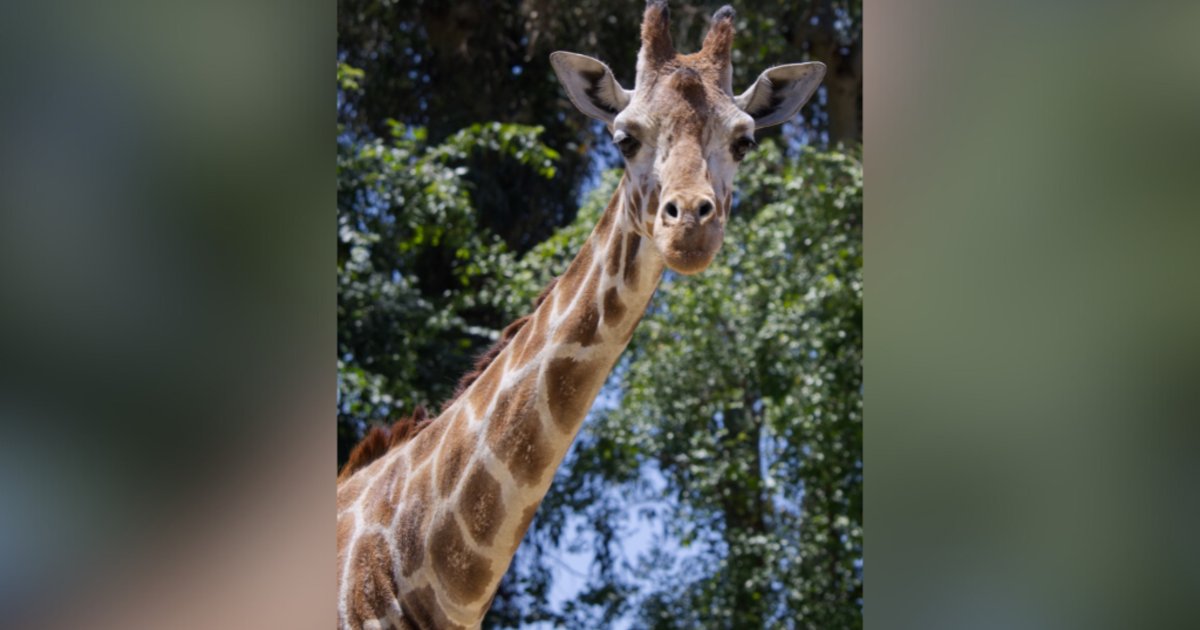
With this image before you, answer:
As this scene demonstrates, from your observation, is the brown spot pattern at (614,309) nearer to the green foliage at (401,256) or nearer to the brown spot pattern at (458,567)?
the brown spot pattern at (458,567)

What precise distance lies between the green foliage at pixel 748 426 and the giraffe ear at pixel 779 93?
123 inches

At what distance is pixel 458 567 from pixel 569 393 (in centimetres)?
46

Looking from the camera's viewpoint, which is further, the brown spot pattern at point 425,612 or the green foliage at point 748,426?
the green foliage at point 748,426

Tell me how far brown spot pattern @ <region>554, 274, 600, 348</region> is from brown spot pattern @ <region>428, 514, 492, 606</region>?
1.56 ft

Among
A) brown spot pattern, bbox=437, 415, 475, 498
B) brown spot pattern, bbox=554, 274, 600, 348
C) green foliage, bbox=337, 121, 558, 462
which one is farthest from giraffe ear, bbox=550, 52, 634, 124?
green foliage, bbox=337, 121, 558, 462

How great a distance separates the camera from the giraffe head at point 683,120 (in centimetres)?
193

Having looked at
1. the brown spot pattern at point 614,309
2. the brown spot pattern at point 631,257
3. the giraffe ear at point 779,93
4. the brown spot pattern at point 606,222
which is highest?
the giraffe ear at point 779,93

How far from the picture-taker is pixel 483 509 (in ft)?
7.25

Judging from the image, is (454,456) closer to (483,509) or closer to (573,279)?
(483,509)

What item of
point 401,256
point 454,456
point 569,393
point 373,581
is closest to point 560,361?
point 569,393
